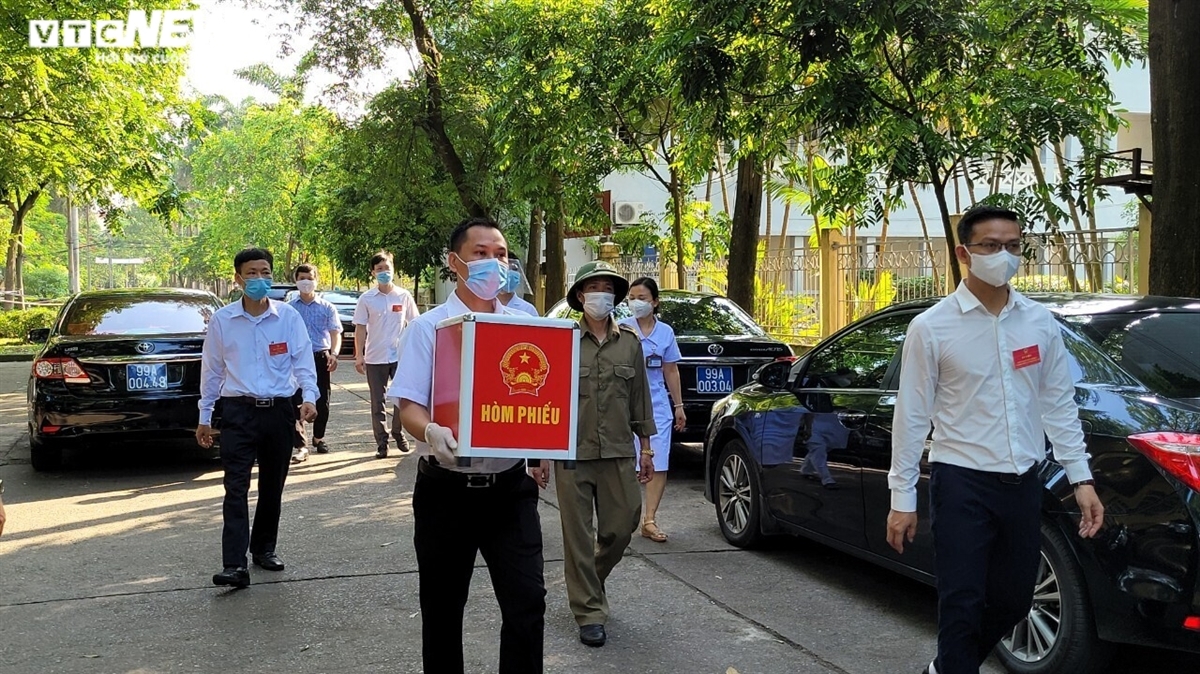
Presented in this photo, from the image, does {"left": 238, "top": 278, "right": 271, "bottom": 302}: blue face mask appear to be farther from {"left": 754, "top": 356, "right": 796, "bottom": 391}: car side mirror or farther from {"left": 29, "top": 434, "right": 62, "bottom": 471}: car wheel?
{"left": 29, "top": 434, "right": 62, "bottom": 471}: car wheel

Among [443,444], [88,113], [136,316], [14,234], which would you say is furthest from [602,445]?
[14,234]

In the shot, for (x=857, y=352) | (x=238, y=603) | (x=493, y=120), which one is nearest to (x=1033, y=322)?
(x=857, y=352)

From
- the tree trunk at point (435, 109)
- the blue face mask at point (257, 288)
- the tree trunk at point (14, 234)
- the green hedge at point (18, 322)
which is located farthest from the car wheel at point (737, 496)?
the green hedge at point (18, 322)

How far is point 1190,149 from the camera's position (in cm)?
697

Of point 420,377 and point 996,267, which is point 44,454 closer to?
point 420,377

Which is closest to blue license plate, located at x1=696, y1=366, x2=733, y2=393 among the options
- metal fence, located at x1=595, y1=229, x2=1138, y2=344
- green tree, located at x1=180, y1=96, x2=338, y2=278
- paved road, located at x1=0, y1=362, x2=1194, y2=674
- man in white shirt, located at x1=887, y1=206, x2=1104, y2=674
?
paved road, located at x1=0, y1=362, x2=1194, y2=674

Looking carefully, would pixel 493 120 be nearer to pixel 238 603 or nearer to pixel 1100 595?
pixel 238 603

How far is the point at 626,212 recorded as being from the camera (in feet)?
78.9

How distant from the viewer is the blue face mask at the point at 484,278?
11.6 ft

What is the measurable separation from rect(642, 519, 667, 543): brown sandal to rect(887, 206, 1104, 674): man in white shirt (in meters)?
3.29

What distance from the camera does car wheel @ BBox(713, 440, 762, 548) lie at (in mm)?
6559

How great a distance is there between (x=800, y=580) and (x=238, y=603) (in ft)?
10.1

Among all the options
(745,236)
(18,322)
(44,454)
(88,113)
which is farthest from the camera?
(18,322)

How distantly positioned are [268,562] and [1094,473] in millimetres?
4430
